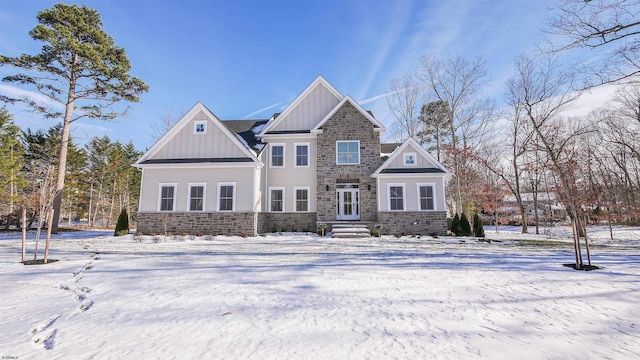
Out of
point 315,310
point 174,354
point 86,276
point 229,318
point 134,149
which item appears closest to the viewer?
point 174,354

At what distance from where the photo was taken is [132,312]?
3.75 metres

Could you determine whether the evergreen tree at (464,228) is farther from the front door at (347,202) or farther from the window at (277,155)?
the window at (277,155)

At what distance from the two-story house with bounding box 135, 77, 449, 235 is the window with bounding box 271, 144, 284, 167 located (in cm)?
6

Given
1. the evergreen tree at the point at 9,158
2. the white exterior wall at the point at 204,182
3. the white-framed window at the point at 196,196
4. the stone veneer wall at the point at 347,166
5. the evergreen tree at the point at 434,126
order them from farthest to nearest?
the evergreen tree at the point at 434,126 → the evergreen tree at the point at 9,158 → the stone veneer wall at the point at 347,166 → the white-framed window at the point at 196,196 → the white exterior wall at the point at 204,182

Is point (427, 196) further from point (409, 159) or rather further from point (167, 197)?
point (167, 197)

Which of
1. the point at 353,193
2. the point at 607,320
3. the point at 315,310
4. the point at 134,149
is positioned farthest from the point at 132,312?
the point at 134,149

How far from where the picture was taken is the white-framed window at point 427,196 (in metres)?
15.8

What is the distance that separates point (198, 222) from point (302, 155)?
6.80 m

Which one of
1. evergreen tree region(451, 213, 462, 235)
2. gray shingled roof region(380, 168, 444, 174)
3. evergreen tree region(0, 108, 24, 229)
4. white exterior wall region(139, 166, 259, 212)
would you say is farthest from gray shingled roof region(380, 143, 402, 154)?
evergreen tree region(0, 108, 24, 229)

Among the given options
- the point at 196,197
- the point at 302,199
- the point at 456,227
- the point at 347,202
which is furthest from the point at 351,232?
the point at 196,197

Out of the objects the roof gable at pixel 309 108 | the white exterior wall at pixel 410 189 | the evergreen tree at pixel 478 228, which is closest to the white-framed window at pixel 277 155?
the roof gable at pixel 309 108

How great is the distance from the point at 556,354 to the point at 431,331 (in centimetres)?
110

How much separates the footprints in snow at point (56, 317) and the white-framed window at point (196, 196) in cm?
933

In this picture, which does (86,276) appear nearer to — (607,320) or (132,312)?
(132,312)
